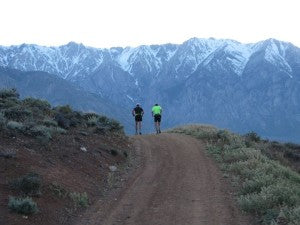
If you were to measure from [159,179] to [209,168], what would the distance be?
3014mm

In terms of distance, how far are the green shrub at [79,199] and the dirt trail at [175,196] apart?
790 mm

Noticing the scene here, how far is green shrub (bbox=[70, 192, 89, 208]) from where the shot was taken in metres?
15.2

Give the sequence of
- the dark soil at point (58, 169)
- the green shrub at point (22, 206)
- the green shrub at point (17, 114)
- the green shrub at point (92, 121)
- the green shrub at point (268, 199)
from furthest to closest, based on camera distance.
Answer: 1. the green shrub at point (92, 121)
2. the green shrub at point (17, 114)
3. the green shrub at point (268, 199)
4. the dark soil at point (58, 169)
5. the green shrub at point (22, 206)

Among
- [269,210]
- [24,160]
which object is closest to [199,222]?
[269,210]

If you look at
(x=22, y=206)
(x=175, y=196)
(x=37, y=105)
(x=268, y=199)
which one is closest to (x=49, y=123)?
(x=37, y=105)

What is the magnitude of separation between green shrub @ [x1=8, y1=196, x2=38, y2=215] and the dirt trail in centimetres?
155

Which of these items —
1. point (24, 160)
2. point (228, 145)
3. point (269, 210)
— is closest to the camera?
point (269, 210)

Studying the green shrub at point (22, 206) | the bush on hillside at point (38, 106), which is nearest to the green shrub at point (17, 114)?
the bush on hillside at point (38, 106)

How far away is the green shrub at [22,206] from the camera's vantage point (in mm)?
13227

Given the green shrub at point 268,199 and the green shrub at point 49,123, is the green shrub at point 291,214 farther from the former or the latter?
the green shrub at point 49,123

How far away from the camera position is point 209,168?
68.2ft

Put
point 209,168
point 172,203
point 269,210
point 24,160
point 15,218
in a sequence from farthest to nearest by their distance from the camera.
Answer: point 209,168
point 24,160
point 172,203
point 269,210
point 15,218

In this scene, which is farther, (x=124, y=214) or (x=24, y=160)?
(x=24, y=160)

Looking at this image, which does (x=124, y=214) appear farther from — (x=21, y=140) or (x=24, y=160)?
(x=21, y=140)
